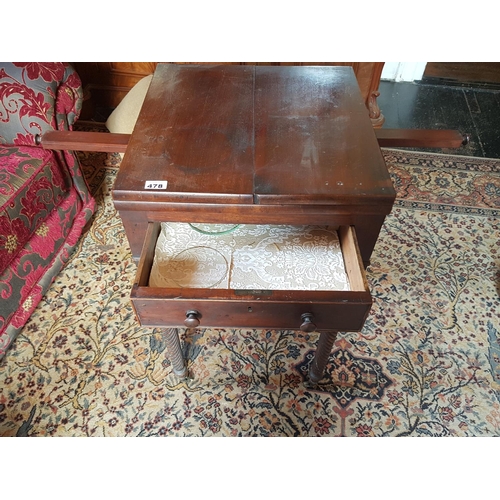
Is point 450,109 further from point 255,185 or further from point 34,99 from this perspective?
point 34,99

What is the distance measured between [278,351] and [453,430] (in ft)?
1.64

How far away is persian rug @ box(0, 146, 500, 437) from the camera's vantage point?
100cm

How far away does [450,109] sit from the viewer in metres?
2.05

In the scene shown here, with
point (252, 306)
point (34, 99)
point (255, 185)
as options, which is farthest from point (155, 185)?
point (34, 99)

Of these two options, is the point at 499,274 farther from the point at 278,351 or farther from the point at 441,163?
the point at 278,351

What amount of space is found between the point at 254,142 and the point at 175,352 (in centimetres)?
55

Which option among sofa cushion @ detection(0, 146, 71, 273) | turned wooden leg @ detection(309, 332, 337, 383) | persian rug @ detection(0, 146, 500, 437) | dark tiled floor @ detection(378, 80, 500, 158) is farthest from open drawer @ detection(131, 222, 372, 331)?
dark tiled floor @ detection(378, 80, 500, 158)

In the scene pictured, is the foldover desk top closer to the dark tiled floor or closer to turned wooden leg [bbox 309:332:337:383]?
turned wooden leg [bbox 309:332:337:383]

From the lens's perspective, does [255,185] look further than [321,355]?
No

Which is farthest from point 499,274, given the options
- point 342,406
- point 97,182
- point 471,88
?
point 97,182

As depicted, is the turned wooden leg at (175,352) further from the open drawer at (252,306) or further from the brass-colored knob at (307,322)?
the brass-colored knob at (307,322)

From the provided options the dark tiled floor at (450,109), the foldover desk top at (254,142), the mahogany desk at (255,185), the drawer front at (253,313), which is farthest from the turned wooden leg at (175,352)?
the dark tiled floor at (450,109)

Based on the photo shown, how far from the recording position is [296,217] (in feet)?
2.66

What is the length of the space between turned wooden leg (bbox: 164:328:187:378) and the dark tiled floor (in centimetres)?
150
